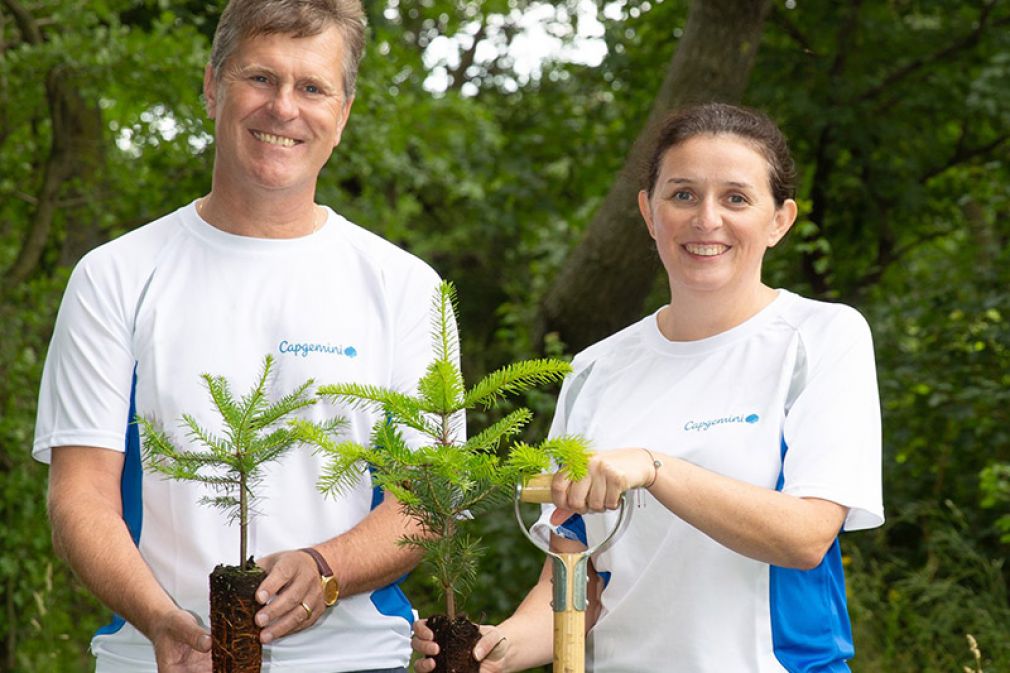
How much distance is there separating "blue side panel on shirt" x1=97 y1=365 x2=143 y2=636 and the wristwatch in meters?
0.45

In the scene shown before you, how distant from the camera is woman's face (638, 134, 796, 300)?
8.56 feet

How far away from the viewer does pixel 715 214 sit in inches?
102

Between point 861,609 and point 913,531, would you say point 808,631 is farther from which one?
point 913,531

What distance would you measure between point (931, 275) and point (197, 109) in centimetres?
486

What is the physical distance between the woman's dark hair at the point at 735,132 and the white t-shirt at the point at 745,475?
254mm

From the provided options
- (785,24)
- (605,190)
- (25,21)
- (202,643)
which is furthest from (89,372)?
(605,190)

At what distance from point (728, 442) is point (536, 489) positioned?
24.1 inches

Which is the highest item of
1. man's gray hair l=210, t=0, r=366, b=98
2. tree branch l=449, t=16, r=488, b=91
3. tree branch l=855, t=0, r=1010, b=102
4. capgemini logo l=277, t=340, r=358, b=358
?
tree branch l=449, t=16, r=488, b=91

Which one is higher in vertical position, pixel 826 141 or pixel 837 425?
pixel 826 141

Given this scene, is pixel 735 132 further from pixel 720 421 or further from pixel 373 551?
pixel 373 551

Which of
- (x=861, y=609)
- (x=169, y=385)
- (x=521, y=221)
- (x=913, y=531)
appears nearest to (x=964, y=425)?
(x=913, y=531)

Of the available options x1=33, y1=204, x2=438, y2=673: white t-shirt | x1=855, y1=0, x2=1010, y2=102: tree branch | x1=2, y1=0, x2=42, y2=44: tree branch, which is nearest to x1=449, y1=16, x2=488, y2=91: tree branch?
x1=855, y1=0, x2=1010, y2=102: tree branch

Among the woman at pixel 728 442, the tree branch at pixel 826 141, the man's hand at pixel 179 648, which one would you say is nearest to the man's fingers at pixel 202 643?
the man's hand at pixel 179 648

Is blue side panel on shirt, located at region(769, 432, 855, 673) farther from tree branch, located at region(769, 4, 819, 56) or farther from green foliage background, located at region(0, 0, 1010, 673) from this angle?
tree branch, located at region(769, 4, 819, 56)
